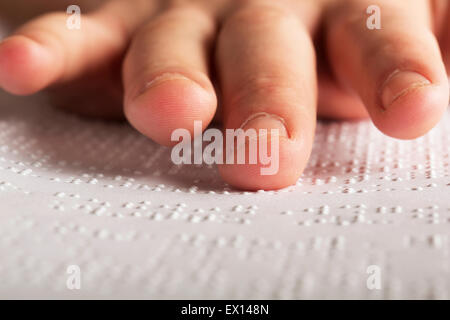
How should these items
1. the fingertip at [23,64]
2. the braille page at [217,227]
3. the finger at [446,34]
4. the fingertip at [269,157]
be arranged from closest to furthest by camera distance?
the braille page at [217,227]
the fingertip at [269,157]
the fingertip at [23,64]
the finger at [446,34]

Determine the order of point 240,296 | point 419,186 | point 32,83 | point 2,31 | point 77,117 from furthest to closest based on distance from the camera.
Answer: point 2,31, point 77,117, point 32,83, point 419,186, point 240,296

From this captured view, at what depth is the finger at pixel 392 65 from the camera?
0.42 meters

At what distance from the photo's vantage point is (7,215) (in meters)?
0.36

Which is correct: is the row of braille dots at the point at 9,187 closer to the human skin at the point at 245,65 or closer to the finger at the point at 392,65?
the human skin at the point at 245,65

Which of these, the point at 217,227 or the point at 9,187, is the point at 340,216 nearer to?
the point at 217,227

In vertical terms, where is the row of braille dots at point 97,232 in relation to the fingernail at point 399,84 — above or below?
below

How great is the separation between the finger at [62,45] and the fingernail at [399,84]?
29cm

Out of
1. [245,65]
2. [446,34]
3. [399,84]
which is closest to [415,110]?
[399,84]

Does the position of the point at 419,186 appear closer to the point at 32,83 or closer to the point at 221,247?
the point at 221,247

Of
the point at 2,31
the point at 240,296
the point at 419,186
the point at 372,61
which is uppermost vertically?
the point at 2,31

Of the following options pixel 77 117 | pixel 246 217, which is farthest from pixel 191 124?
pixel 77 117

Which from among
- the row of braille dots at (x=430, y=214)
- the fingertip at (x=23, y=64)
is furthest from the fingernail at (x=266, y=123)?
the fingertip at (x=23, y=64)

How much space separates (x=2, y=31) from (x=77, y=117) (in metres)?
0.22

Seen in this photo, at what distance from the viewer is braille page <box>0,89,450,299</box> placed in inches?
11.5
